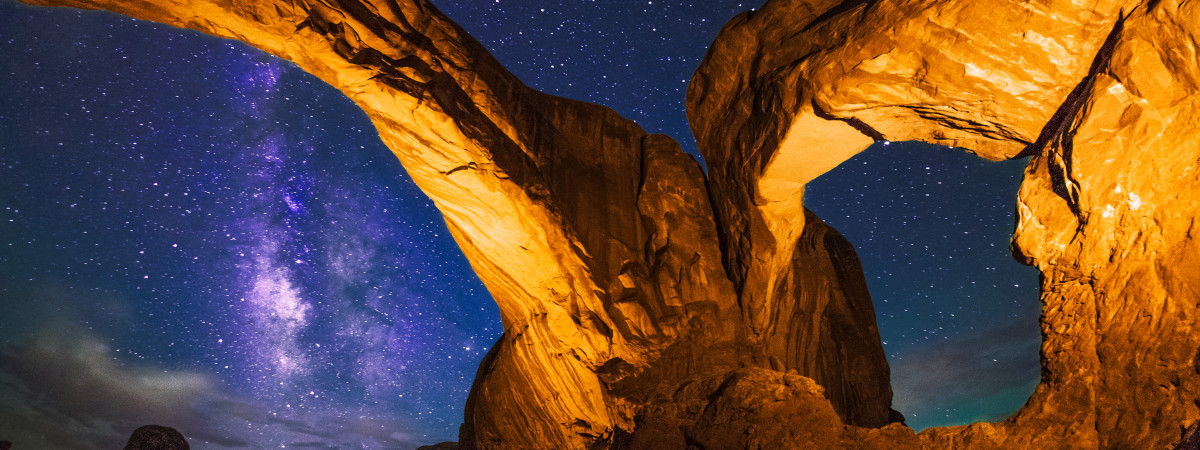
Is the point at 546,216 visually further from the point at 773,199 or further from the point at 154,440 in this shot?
the point at 154,440

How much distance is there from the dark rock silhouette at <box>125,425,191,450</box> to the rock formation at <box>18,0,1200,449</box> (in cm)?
746

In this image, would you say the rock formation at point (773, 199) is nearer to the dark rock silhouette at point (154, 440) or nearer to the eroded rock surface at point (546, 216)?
the eroded rock surface at point (546, 216)

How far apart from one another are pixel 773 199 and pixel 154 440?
13.4 m

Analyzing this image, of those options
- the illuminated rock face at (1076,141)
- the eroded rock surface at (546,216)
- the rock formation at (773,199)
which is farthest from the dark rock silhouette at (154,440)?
the illuminated rock face at (1076,141)

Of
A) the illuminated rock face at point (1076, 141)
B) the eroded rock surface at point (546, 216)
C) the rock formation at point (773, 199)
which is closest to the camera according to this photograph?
the illuminated rock face at point (1076, 141)

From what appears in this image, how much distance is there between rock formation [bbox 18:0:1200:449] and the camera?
346cm

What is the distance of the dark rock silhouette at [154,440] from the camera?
1170cm

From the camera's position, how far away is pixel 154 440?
11.8 m

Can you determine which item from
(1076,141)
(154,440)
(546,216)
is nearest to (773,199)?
(546,216)

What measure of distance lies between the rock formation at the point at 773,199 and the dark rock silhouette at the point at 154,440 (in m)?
7.46

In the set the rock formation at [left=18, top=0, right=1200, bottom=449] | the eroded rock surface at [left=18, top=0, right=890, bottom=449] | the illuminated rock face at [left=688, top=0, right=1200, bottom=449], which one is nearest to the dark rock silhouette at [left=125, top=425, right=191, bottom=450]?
the rock formation at [left=18, top=0, right=1200, bottom=449]

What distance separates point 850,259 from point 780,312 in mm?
2910

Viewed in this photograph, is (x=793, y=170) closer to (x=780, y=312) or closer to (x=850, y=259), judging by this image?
(x=780, y=312)

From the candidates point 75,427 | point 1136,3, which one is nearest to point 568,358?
point 1136,3
